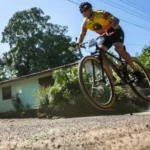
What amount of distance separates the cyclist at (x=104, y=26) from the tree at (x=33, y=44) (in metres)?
42.7

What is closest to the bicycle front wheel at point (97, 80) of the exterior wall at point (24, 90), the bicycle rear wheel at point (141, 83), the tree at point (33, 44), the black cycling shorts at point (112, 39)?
the black cycling shorts at point (112, 39)

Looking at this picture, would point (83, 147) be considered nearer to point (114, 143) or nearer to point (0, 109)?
point (114, 143)

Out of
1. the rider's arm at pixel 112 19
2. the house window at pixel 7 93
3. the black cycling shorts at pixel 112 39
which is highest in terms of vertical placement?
the house window at pixel 7 93

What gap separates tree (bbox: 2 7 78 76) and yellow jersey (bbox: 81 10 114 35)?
42.8 m

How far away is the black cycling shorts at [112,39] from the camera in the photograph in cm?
666

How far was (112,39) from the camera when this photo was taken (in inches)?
264

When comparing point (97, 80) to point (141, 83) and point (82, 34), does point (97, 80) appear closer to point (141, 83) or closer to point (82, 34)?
point (82, 34)

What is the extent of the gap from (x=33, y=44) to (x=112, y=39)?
1807 inches

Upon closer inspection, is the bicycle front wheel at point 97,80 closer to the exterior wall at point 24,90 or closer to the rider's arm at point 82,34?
the rider's arm at point 82,34

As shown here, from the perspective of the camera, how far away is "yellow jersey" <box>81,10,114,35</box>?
21.2 feet

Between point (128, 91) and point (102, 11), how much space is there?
1541cm

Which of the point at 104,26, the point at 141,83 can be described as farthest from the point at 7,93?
the point at 104,26

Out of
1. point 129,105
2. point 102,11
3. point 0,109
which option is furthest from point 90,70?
point 0,109

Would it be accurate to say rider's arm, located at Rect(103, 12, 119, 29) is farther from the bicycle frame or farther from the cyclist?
the bicycle frame
